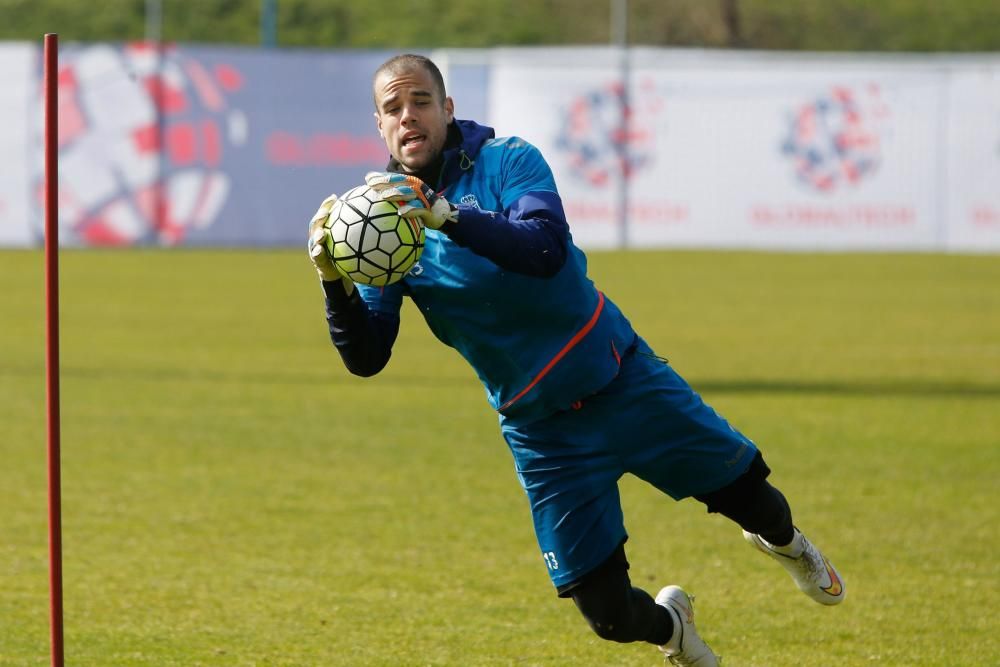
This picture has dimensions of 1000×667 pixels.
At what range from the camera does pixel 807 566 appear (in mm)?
5695

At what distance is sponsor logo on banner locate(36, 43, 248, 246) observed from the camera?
28609 millimetres

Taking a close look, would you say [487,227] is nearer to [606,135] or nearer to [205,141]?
[606,135]

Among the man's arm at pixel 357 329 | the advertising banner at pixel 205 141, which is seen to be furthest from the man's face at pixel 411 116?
the advertising banner at pixel 205 141

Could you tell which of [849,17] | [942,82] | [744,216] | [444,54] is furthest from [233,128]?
[849,17]

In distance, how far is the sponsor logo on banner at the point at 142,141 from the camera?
1126 inches

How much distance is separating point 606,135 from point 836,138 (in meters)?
4.11

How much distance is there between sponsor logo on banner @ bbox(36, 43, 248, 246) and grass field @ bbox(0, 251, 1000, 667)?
10.8 m

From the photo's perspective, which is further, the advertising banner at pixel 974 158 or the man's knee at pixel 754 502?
the advertising banner at pixel 974 158

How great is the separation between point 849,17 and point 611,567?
37157 mm

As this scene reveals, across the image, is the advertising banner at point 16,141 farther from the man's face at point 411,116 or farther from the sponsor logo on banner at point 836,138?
the man's face at point 411,116

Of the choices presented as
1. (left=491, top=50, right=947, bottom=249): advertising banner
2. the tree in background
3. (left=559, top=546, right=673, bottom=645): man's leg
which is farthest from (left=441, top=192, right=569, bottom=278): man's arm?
the tree in background

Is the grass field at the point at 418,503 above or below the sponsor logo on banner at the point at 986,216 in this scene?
below

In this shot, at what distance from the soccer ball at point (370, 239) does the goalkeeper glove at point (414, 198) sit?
0.03 m

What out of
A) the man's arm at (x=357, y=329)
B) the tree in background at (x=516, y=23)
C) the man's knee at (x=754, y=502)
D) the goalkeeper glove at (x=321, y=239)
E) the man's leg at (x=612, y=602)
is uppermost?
the tree in background at (x=516, y=23)
